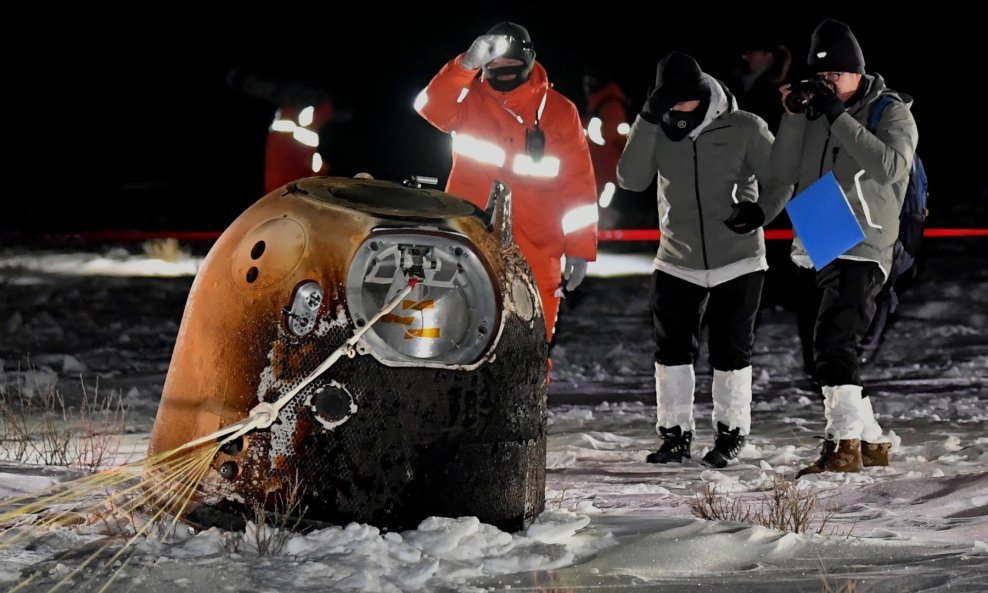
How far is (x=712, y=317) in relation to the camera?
21.9ft

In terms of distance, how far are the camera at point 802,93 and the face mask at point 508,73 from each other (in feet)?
3.93

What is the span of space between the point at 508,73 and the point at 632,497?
214 cm

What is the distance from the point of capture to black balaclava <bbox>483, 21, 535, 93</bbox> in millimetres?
6480

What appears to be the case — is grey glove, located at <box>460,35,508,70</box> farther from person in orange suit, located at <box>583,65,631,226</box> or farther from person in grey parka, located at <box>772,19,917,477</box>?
person in orange suit, located at <box>583,65,631,226</box>

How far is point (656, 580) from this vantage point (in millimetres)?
3826

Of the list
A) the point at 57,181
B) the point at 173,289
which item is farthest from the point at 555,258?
the point at 57,181

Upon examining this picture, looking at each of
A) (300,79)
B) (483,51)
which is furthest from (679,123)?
(300,79)

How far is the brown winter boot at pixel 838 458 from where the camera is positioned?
6059 mm

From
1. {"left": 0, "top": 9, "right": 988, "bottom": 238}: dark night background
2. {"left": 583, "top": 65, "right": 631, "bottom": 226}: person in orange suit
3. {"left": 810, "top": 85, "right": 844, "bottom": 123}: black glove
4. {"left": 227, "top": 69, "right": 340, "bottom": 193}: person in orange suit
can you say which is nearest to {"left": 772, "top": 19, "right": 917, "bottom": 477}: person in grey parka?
{"left": 810, "top": 85, "right": 844, "bottom": 123}: black glove

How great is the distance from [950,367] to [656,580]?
649 cm

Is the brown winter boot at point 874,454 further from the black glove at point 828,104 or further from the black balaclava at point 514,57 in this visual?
the black balaclava at point 514,57

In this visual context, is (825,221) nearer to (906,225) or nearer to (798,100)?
(906,225)

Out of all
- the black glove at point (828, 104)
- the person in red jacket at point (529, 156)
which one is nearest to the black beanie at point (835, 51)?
the black glove at point (828, 104)

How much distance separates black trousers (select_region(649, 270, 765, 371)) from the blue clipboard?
42 centimetres
